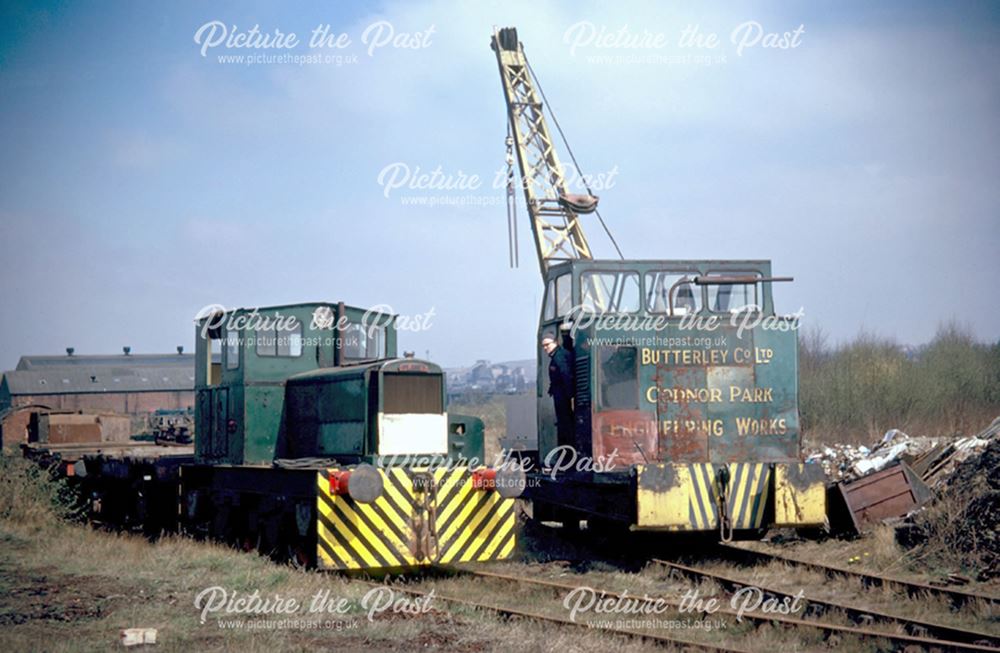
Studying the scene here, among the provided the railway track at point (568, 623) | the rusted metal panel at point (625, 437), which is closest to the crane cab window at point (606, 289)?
the rusted metal panel at point (625, 437)

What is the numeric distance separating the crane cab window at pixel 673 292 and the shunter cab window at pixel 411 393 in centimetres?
245

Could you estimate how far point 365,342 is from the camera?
35.5 ft

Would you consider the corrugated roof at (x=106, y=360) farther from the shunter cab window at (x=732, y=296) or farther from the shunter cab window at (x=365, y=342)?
the shunter cab window at (x=732, y=296)

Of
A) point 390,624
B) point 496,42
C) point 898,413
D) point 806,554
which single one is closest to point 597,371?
point 806,554

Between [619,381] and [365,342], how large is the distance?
296 cm

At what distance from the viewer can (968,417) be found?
2077cm

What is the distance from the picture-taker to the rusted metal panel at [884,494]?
34.7ft

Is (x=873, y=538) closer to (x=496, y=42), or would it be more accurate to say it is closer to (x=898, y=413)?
(x=898, y=413)

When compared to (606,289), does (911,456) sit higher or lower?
lower

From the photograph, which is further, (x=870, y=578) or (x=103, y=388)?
(x=103, y=388)

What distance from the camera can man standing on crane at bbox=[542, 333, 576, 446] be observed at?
10211 mm

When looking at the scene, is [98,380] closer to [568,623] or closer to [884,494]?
[884,494]

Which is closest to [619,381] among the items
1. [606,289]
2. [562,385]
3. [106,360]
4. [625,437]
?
[625,437]

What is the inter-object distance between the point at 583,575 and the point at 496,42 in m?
20.1
